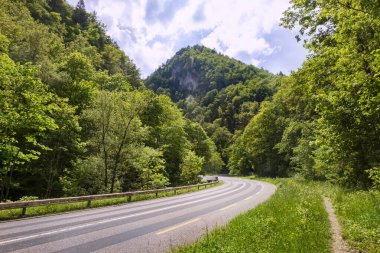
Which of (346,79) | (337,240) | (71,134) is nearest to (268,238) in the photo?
(337,240)

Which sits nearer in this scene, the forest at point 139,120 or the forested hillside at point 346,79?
the forested hillside at point 346,79

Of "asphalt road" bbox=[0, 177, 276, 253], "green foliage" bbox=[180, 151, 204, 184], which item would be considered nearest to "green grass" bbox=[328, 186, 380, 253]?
"asphalt road" bbox=[0, 177, 276, 253]

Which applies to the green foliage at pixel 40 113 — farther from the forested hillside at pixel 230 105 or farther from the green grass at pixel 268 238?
the forested hillside at pixel 230 105

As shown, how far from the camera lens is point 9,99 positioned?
53.2ft

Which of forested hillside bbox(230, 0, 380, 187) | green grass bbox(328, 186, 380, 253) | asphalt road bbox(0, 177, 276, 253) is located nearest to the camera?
asphalt road bbox(0, 177, 276, 253)

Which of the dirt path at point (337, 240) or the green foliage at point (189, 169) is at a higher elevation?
the green foliage at point (189, 169)

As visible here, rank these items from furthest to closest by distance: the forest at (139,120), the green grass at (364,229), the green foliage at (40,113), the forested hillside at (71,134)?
the forested hillside at (71,134) < the green foliage at (40,113) < the forest at (139,120) < the green grass at (364,229)

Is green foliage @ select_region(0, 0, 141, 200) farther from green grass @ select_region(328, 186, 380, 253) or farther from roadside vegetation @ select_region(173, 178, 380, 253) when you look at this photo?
green grass @ select_region(328, 186, 380, 253)

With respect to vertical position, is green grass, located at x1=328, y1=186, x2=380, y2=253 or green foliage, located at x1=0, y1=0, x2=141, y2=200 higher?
green foliage, located at x1=0, y1=0, x2=141, y2=200

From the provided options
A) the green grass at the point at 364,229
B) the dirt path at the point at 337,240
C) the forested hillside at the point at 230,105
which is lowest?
the dirt path at the point at 337,240

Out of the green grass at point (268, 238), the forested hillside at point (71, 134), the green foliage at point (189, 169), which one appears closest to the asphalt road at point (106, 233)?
the green grass at point (268, 238)

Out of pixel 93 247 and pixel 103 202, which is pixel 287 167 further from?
pixel 93 247

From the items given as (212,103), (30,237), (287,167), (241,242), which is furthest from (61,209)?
(212,103)

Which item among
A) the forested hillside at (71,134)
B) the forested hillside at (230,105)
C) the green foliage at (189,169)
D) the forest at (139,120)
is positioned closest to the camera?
the forest at (139,120)
